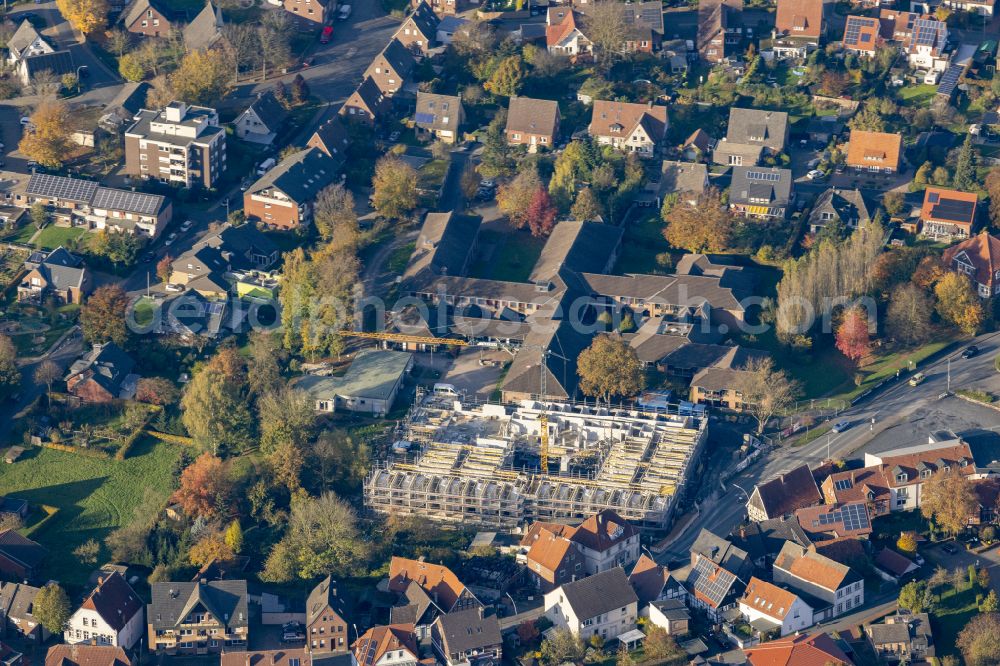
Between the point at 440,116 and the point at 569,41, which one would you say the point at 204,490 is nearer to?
the point at 440,116

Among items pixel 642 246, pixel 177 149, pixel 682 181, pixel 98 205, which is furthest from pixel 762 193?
pixel 98 205

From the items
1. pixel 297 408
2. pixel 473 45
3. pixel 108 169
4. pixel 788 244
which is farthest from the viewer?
pixel 473 45

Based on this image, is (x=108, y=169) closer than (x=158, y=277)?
No

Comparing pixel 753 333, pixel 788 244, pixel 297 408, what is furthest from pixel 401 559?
pixel 788 244

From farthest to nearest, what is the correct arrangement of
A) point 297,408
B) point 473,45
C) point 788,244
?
point 473,45 → point 788,244 → point 297,408

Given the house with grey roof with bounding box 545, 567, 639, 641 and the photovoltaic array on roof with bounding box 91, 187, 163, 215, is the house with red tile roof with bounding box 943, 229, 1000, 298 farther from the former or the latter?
the photovoltaic array on roof with bounding box 91, 187, 163, 215

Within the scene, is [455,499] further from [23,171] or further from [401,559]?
[23,171]
